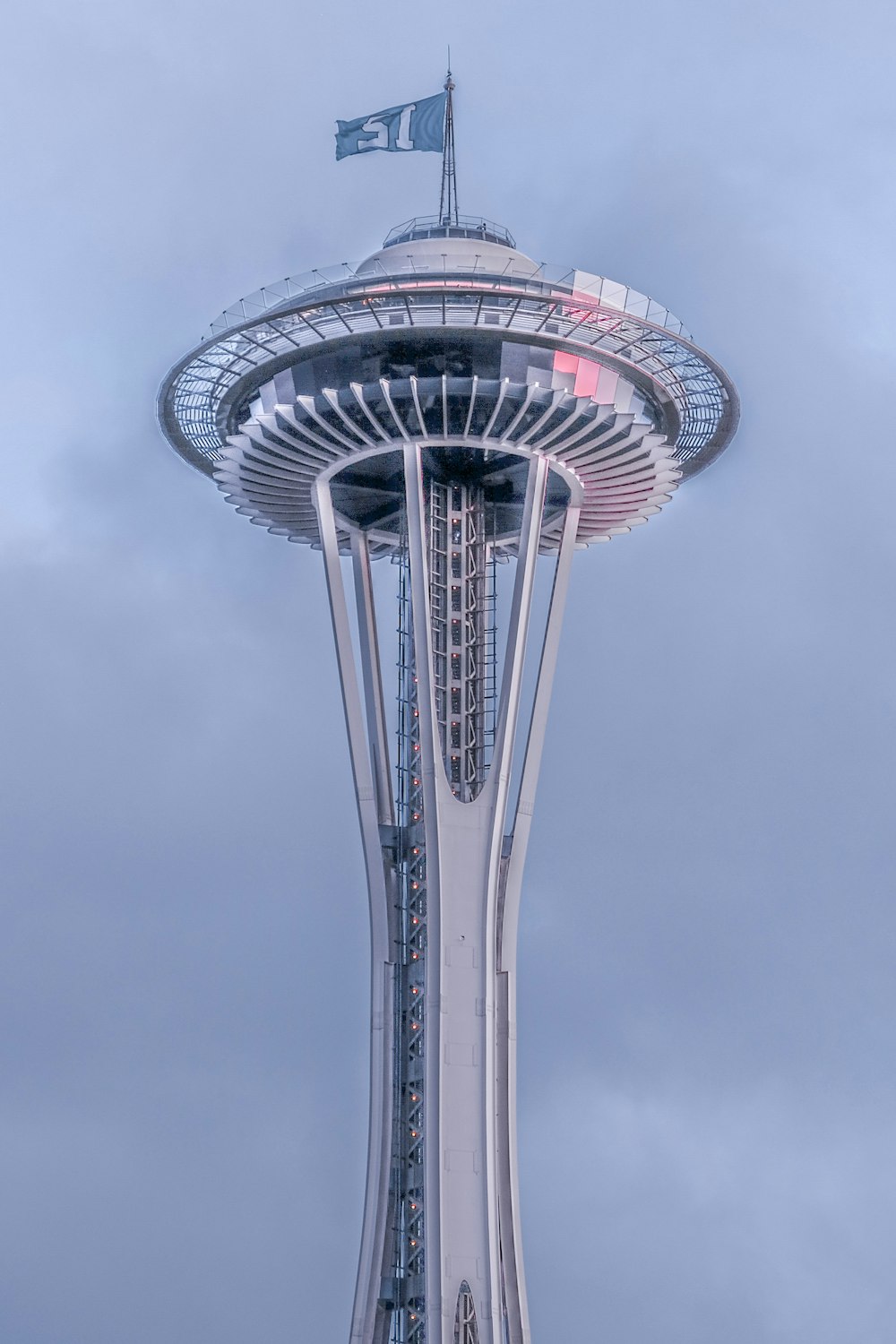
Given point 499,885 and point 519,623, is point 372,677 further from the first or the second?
point 499,885

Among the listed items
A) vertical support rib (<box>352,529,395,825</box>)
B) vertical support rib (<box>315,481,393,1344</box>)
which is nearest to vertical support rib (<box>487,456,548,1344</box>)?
vertical support rib (<box>315,481,393,1344</box>)

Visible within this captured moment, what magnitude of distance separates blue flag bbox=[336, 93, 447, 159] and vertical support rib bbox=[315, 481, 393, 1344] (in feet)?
40.0

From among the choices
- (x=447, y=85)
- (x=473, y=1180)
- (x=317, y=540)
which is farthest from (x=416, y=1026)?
(x=447, y=85)

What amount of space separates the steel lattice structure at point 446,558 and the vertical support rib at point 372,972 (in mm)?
84

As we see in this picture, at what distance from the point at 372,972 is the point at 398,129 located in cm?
2942

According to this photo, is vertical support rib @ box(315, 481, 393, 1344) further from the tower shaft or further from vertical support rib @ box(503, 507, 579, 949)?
vertical support rib @ box(503, 507, 579, 949)

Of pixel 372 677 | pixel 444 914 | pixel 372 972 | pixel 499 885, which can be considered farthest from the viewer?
pixel 372 677

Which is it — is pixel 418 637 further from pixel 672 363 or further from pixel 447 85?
pixel 447 85

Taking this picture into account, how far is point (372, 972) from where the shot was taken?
299 ft

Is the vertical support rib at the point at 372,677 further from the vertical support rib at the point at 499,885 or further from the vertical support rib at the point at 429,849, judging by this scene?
the vertical support rib at the point at 499,885

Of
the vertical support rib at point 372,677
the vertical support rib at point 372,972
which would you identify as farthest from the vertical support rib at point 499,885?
the vertical support rib at point 372,677

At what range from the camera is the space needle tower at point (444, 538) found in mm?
87438

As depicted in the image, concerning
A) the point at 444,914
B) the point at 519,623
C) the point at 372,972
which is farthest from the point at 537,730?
the point at 372,972

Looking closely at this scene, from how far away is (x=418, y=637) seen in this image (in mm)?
90500
